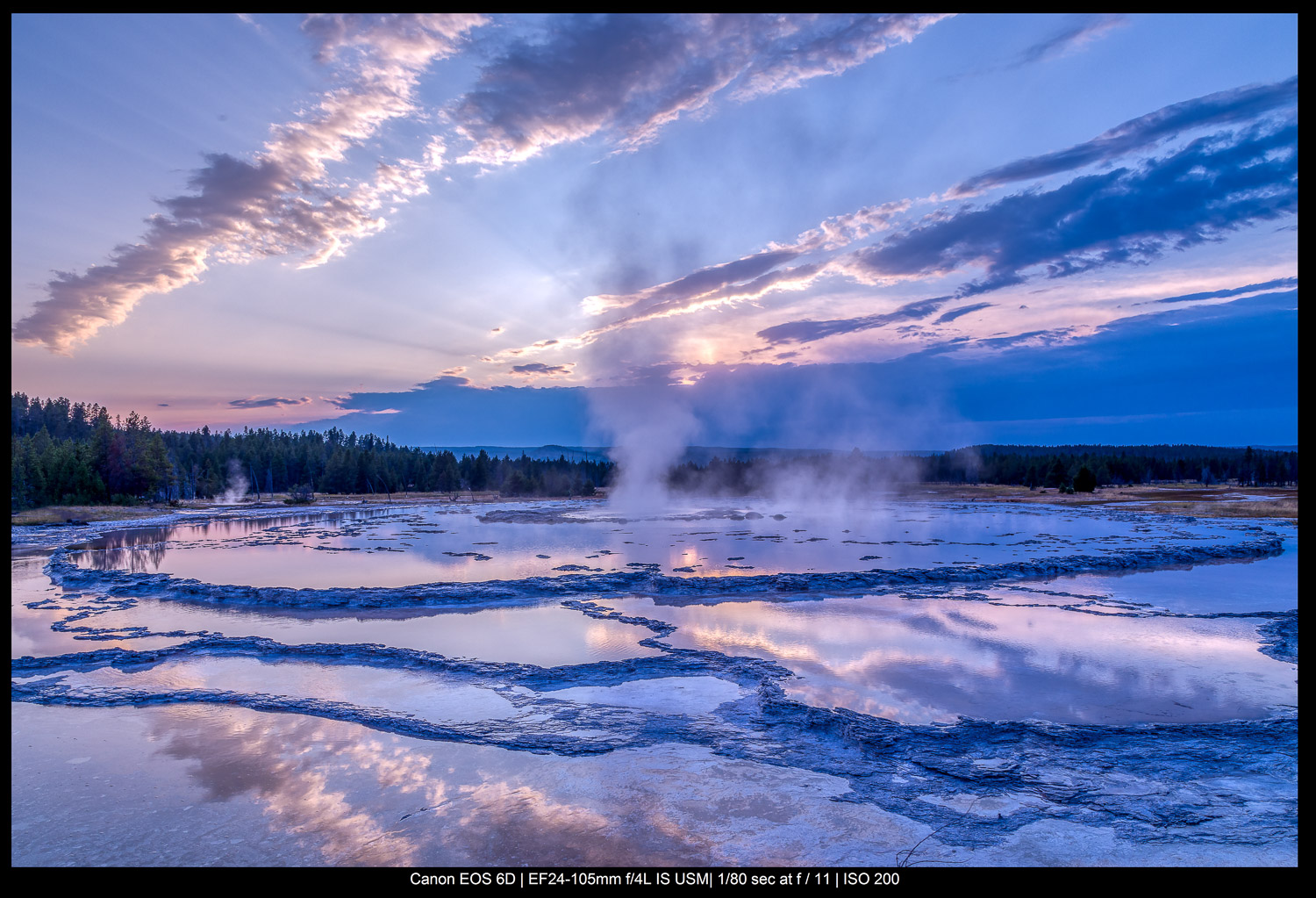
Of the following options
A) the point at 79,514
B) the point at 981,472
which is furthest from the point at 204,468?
the point at 981,472

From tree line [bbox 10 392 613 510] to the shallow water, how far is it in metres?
43.3

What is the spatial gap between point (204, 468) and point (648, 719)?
8792 centimetres

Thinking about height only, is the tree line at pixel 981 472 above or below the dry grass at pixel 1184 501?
above

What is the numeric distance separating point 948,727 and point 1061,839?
233 centimetres

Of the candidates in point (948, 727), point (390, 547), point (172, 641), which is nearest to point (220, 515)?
point (390, 547)

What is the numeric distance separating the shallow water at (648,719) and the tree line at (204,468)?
142 feet

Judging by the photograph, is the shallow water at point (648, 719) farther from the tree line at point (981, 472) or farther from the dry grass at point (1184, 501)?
the tree line at point (981, 472)

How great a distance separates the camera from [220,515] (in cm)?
4628

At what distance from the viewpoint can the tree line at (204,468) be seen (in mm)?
51656

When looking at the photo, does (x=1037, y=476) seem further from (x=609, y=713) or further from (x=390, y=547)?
(x=609, y=713)

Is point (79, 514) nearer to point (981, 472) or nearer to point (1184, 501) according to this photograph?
point (1184, 501)

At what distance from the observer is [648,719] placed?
25.8ft

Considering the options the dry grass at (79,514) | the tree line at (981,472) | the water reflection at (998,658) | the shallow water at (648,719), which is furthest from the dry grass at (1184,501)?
the dry grass at (79,514)

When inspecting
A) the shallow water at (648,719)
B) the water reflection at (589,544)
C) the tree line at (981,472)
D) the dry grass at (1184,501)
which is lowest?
the shallow water at (648,719)
